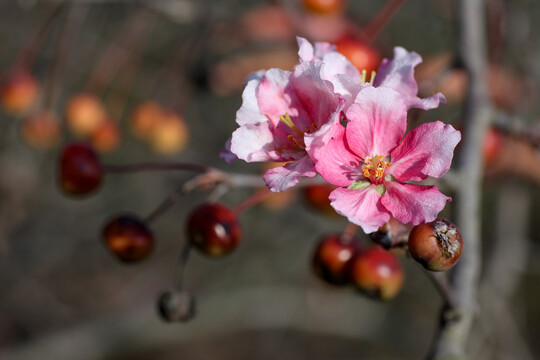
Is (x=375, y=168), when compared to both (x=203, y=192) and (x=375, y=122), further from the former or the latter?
(x=203, y=192)

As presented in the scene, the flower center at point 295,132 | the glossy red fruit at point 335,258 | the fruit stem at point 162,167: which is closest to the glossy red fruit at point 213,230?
the fruit stem at point 162,167

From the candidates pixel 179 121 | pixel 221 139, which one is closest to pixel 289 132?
pixel 179 121

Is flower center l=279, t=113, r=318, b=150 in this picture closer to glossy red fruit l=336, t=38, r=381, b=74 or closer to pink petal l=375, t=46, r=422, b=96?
pink petal l=375, t=46, r=422, b=96

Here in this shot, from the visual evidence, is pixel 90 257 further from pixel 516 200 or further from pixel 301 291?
pixel 516 200

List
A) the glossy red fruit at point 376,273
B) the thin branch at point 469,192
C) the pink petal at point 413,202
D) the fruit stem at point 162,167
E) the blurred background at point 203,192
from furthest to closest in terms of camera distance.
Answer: the blurred background at point 203,192, the glossy red fruit at point 376,273, the fruit stem at point 162,167, the thin branch at point 469,192, the pink petal at point 413,202

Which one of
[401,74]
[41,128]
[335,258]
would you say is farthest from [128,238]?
[41,128]

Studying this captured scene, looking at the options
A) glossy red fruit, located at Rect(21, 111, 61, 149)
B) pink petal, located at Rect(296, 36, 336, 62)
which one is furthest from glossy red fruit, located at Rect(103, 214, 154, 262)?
glossy red fruit, located at Rect(21, 111, 61, 149)

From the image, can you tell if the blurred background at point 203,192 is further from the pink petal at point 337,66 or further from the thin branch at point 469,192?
the pink petal at point 337,66
